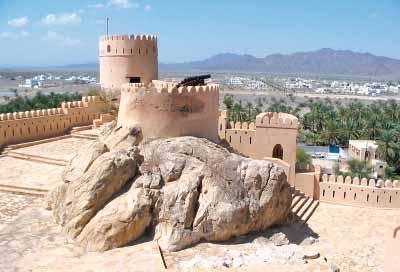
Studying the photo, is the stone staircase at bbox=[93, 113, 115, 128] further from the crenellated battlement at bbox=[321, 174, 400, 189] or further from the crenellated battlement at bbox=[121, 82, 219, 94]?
the crenellated battlement at bbox=[321, 174, 400, 189]

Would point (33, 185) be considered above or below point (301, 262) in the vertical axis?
above

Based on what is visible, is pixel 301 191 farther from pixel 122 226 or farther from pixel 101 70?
pixel 101 70

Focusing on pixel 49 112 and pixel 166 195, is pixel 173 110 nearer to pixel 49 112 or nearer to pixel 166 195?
pixel 166 195

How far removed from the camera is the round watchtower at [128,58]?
22.8m

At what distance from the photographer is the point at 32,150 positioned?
65.4 ft

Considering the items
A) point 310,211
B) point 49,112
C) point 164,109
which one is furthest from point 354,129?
point 164,109

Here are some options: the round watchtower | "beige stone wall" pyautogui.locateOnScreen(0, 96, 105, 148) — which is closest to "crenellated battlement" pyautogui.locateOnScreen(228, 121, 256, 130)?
the round watchtower

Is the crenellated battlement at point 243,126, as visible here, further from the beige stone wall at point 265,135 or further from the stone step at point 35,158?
the stone step at point 35,158

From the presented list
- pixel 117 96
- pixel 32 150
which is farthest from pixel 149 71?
pixel 32 150

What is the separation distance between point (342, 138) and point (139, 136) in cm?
3044

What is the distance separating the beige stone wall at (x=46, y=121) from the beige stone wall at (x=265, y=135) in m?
8.33

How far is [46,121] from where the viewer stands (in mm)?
22016

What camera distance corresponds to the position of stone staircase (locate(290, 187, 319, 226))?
1695cm

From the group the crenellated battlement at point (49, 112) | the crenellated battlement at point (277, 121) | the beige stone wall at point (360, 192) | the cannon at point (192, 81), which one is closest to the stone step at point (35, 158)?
the crenellated battlement at point (49, 112)
